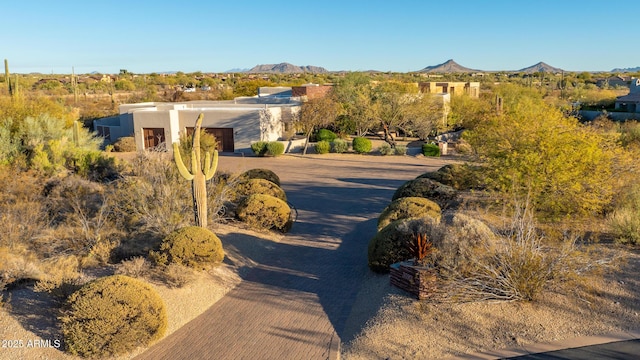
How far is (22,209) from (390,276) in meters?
12.1

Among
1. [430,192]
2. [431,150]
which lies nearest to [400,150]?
[431,150]

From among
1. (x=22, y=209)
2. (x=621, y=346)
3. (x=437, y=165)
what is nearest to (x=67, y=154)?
(x=22, y=209)

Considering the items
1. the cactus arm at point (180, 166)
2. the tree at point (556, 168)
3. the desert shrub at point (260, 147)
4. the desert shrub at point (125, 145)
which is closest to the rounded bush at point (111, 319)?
the cactus arm at point (180, 166)

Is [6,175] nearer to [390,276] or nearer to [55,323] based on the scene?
[55,323]

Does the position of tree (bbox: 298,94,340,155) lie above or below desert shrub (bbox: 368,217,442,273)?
above

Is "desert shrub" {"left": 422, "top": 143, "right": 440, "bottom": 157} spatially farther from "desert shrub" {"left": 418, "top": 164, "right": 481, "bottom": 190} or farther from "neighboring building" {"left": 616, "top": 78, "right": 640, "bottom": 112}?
"neighboring building" {"left": 616, "top": 78, "right": 640, "bottom": 112}

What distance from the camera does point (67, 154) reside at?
74.8 ft

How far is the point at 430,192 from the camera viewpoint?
58.4 ft

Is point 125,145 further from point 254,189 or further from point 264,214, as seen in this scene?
point 264,214

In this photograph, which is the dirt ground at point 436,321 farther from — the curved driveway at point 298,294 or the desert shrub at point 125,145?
the desert shrub at point 125,145

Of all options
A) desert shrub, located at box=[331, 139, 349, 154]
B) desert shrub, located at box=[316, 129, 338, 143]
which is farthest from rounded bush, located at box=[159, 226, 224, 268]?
desert shrub, located at box=[316, 129, 338, 143]

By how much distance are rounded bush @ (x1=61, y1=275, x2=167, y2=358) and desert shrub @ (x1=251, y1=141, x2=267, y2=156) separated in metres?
25.0

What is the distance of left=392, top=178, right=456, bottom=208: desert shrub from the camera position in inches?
691

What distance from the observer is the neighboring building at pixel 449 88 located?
176 feet
